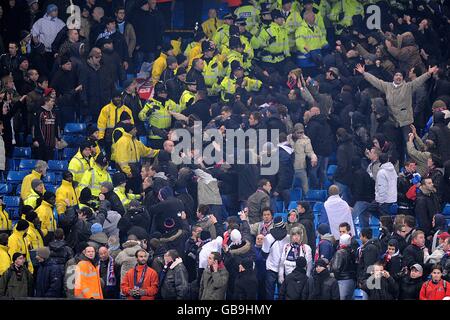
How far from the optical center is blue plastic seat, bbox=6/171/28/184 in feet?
96.6

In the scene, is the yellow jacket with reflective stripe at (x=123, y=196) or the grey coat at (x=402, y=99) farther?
the grey coat at (x=402, y=99)

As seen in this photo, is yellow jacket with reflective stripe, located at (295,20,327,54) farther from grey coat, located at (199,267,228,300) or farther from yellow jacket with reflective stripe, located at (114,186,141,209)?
grey coat, located at (199,267,228,300)

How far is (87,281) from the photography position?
2600 centimetres

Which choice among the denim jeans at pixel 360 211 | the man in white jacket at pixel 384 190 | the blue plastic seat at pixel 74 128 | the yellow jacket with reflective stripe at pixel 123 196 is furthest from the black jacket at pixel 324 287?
the blue plastic seat at pixel 74 128

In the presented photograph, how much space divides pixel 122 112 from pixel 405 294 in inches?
240

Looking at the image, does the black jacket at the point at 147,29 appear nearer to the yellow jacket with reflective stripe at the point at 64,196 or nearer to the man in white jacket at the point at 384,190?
the yellow jacket with reflective stripe at the point at 64,196

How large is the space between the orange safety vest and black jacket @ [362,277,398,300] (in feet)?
13.1

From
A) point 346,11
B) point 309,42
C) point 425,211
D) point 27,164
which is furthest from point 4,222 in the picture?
point 346,11

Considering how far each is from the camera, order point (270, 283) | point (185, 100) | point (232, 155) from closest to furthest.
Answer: point (270, 283) → point (232, 155) → point (185, 100)

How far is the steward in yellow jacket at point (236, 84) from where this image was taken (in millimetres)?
30141

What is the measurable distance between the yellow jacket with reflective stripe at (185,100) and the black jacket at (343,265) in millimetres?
4963

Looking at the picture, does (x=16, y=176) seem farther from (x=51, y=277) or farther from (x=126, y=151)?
(x=51, y=277)

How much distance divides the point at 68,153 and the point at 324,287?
610cm
